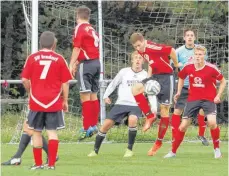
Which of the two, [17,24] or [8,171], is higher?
[17,24]

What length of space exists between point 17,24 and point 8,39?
2.02 ft

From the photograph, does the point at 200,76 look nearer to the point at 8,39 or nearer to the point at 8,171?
the point at 8,171

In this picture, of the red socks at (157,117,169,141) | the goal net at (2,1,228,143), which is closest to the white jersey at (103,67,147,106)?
the red socks at (157,117,169,141)

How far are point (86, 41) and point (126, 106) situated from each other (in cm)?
132

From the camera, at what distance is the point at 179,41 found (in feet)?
61.6

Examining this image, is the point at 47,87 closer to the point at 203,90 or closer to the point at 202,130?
the point at 203,90

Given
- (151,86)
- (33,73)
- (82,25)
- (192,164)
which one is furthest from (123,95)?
(33,73)

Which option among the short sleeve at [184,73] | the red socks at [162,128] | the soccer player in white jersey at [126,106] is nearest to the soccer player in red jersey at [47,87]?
the soccer player in white jersey at [126,106]

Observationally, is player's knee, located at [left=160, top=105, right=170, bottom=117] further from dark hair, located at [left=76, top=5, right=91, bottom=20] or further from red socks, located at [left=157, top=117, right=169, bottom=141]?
dark hair, located at [left=76, top=5, right=91, bottom=20]

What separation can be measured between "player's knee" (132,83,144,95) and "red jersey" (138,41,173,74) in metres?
0.36

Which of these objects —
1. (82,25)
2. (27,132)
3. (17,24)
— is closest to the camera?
(27,132)

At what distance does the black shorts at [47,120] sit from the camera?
9820 millimetres

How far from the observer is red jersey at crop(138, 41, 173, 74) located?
12.5 m

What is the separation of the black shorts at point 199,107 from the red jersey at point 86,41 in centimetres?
201
